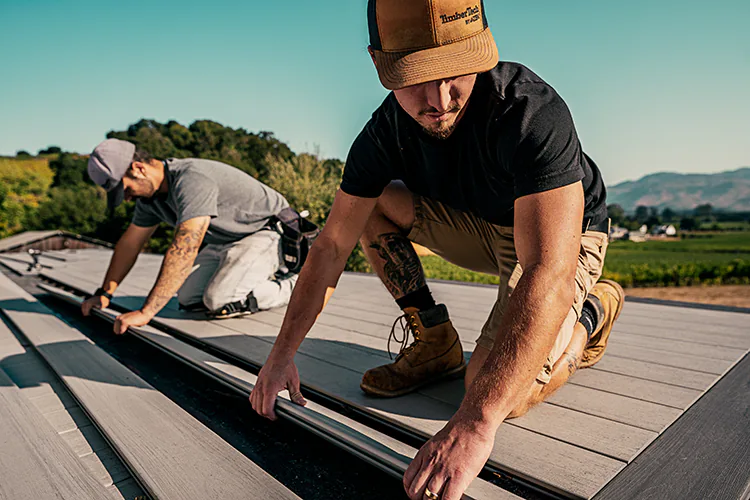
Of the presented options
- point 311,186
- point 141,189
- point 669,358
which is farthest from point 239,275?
point 311,186

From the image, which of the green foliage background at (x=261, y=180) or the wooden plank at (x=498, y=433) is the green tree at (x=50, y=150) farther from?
the wooden plank at (x=498, y=433)

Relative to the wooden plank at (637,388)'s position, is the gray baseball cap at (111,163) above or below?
above

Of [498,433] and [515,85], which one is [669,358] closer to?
[498,433]

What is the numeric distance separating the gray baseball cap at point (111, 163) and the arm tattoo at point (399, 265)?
1580 mm

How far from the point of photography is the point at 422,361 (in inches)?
61.3

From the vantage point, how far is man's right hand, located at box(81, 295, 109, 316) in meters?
2.76

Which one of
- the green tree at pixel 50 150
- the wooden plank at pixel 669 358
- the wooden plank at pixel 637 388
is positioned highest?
the green tree at pixel 50 150

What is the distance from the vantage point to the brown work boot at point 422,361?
1496mm

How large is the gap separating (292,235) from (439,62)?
2054 mm

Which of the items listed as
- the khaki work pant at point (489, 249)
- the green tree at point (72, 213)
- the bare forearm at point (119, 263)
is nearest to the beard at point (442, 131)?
the khaki work pant at point (489, 249)

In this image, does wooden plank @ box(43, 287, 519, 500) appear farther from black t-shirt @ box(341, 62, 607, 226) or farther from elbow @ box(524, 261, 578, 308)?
black t-shirt @ box(341, 62, 607, 226)

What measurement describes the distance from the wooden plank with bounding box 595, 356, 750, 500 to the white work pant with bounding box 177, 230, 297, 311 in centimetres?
211

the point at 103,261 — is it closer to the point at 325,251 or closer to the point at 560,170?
the point at 325,251

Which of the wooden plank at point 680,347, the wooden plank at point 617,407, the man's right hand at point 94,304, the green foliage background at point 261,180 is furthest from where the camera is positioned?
the green foliage background at point 261,180
